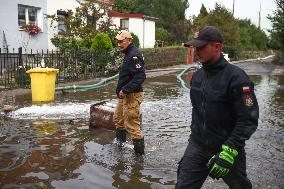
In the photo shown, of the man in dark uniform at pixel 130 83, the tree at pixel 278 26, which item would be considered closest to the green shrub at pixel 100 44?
the man in dark uniform at pixel 130 83

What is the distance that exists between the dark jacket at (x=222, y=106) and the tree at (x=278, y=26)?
1339 inches

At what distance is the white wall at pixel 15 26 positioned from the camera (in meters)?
20.6

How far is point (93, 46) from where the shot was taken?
64.4 feet

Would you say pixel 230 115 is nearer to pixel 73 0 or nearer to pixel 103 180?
pixel 103 180

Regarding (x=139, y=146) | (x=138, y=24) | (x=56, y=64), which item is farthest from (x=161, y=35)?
(x=139, y=146)

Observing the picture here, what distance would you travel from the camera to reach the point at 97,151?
6.96 meters

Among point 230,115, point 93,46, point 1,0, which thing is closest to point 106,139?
point 230,115

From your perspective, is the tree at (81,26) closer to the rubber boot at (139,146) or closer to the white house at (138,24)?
the white house at (138,24)

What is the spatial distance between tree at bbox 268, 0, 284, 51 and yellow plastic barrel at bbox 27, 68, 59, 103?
2811 cm

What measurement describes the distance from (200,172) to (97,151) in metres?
3.42

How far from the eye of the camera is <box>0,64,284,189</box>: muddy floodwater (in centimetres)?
554

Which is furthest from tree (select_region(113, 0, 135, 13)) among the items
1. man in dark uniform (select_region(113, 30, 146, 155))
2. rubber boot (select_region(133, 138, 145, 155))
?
rubber boot (select_region(133, 138, 145, 155))

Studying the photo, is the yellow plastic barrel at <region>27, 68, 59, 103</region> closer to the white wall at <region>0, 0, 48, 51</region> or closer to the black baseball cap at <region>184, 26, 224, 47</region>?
the black baseball cap at <region>184, 26, 224, 47</region>

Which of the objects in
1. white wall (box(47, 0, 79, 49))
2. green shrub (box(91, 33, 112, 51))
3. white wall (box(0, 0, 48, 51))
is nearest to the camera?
green shrub (box(91, 33, 112, 51))
